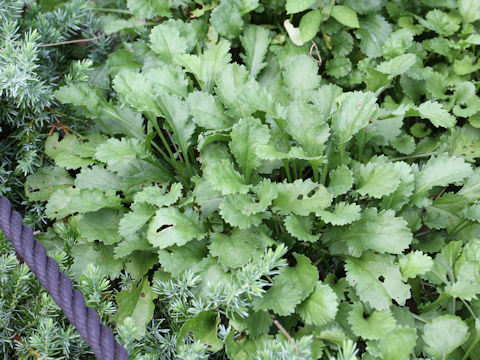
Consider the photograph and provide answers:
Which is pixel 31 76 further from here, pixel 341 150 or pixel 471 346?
pixel 471 346

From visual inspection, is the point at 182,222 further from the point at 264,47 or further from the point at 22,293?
the point at 264,47

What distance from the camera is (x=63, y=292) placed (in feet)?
4.09

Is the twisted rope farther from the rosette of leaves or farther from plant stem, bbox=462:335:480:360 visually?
plant stem, bbox=462:335:480:360

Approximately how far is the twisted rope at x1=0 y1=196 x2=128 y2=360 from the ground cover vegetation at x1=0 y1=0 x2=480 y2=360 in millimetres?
112

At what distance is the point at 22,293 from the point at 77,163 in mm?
584

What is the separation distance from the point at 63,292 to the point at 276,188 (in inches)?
27.1

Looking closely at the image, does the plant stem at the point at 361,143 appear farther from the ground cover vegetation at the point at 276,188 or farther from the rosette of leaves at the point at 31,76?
the rosette of leaves at the point at 31,76

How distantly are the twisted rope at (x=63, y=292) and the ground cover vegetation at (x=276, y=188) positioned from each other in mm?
112

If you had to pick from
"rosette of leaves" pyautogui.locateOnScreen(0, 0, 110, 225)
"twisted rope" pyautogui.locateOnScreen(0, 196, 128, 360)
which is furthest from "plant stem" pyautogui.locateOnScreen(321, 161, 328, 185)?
"rosette of leaves" pyautogui.locateOnScreen(0, 0, 110, 225)

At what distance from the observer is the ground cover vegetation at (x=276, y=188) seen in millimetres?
1432

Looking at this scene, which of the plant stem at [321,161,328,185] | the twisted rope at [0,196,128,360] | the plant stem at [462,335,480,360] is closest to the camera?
the twisted rope at [0,196,128,360]

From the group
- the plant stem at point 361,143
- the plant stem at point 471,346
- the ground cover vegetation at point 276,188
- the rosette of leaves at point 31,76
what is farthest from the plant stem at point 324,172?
the rosette of leaves at point 31,76

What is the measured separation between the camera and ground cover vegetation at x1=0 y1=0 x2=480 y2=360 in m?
1.43

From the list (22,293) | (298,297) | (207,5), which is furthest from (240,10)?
(22,293)
